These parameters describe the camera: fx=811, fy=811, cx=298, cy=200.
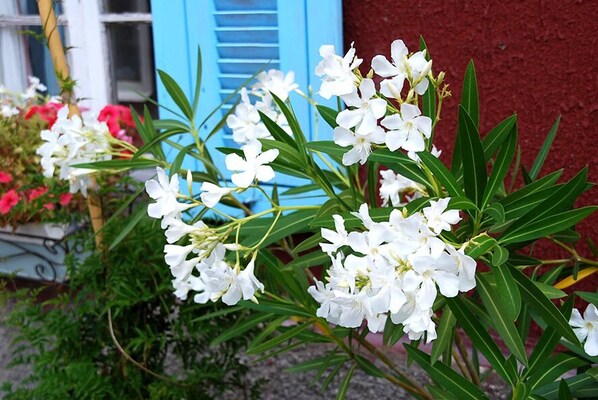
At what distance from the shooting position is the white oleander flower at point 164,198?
1.43m

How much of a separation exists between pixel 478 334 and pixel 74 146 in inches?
39.8

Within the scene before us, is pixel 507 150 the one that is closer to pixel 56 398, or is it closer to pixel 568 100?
pixel 568 100

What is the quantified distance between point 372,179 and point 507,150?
0.37m

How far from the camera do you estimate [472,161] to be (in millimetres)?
1401

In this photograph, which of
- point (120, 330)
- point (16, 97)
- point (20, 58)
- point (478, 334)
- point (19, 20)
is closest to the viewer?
point (478, 334)

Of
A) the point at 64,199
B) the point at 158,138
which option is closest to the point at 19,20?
the point at 64,199

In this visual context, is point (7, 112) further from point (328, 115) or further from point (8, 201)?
point (328, 115)

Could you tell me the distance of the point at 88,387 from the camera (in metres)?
2.12

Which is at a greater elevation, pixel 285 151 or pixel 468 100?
pixel 468 100

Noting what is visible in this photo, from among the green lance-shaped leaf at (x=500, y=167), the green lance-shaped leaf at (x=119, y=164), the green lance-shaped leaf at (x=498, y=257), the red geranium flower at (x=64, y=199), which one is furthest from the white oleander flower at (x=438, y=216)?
the red geranium flower at (x=64, y=199)

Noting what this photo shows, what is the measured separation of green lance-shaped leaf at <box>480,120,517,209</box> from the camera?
56.0 inches

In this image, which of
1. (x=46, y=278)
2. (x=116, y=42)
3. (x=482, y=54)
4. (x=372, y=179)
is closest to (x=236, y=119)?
(x=372, y=179)

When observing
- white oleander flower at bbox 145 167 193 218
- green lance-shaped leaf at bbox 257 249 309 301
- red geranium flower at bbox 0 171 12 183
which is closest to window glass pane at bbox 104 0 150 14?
red geranium flower at bbox 0 171 12 183

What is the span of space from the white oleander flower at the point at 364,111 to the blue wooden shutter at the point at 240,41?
146 cm
